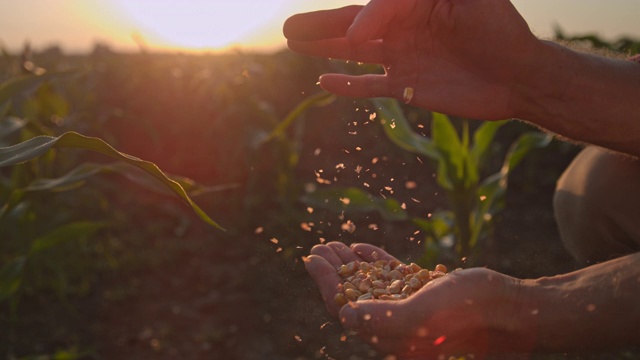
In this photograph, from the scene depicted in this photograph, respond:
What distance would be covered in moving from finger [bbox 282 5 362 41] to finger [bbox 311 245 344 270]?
1.68 ft

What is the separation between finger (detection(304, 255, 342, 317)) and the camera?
1.44 meters

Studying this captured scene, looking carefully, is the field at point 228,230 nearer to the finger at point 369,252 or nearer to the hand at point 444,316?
the finger at point 369,252

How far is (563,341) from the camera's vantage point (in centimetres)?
143

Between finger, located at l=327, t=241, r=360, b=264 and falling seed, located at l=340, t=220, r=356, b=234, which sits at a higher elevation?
falling seed, located at l=340, t=220, r=356, b=234

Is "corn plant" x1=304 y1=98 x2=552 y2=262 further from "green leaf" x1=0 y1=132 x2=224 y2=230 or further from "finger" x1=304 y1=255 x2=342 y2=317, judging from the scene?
"green leaf" x1=0 y1=132 x2=224 y2=230

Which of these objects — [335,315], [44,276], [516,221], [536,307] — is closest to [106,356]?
[44,276]

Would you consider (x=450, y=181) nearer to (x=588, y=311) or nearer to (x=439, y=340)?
(x=588, y=311)

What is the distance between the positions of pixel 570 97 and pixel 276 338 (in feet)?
4.50

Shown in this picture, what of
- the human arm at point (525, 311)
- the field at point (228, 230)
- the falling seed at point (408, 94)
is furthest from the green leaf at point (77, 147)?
the falling seed at point (408, 94)

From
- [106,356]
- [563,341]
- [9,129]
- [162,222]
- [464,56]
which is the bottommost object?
[162,222]

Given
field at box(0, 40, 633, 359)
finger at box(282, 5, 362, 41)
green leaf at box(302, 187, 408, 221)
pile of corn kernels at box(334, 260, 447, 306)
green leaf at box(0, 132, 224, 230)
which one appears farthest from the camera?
green leaf at box(302, 187, 408, 221)

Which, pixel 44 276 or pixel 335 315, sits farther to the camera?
pixel 44 276

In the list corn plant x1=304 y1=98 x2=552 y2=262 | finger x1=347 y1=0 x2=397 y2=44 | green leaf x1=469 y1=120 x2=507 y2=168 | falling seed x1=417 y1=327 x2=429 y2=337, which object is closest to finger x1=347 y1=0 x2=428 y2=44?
finger x1=347 y1=0 x2=397 y2=44

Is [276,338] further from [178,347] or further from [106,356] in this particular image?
[106,356]
